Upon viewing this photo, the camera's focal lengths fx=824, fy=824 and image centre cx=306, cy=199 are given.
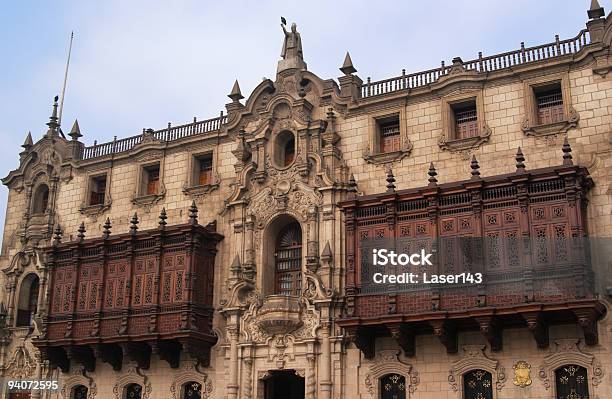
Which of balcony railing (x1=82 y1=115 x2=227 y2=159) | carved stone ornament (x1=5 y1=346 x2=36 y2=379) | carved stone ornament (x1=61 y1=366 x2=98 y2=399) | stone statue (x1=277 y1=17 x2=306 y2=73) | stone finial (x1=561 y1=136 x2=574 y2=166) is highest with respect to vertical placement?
stone statue (x1=277 y1=17 x2=306 y2=73)

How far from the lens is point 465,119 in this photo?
2820cm

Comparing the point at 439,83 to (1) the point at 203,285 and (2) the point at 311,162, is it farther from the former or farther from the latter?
(1) the point at 203,285

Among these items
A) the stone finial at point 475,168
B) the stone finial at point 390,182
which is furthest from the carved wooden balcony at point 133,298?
the stone finial at point 475,168

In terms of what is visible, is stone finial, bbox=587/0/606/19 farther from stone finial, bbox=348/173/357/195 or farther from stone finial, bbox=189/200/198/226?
stone finial, bbox=189/200/198/226

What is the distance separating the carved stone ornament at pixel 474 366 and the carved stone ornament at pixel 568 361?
1217 mm

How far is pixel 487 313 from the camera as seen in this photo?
23422mm

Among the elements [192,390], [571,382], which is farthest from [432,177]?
[192,390]

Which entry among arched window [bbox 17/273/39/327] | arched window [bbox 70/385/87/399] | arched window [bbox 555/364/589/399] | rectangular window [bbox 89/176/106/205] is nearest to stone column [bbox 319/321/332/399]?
arched window [bbox 555/364/589/399]

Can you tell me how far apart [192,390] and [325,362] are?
5.72m

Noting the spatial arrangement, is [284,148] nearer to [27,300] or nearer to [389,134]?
[389,134]

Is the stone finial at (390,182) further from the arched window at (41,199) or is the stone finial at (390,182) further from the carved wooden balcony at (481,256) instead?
the arched window at (41,199)

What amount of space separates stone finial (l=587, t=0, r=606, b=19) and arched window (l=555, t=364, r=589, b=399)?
36.4 ft

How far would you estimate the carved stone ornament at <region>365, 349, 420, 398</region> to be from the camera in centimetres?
2566

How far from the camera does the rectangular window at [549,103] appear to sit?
87.4 ft
